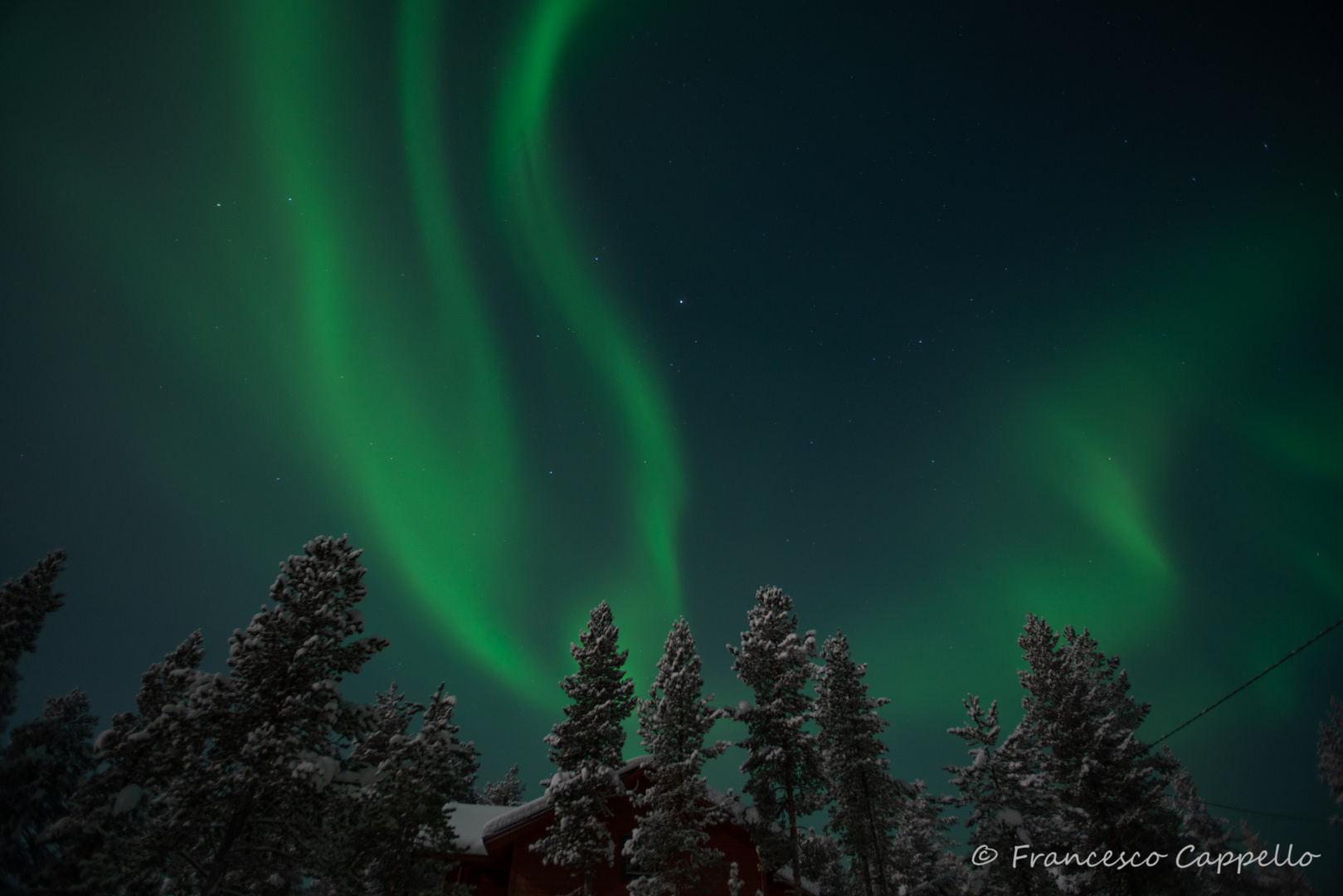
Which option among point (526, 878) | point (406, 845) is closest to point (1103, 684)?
point (526, 878)

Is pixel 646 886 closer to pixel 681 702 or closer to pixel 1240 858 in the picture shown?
pixel 681 702

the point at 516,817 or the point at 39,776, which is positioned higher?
the point at 39,776

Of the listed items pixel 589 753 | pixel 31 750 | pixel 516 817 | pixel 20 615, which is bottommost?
pixel 516 817

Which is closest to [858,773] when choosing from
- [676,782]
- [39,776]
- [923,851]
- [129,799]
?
[676,782]

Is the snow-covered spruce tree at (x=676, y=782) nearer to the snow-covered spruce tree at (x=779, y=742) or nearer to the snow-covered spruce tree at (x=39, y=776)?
the snow-covered spruce tree at (x=779, y=742)

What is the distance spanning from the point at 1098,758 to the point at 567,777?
78.7 feet

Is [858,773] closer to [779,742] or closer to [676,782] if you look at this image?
[779,742]

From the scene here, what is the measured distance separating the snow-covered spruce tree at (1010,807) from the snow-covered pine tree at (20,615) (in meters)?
39.2

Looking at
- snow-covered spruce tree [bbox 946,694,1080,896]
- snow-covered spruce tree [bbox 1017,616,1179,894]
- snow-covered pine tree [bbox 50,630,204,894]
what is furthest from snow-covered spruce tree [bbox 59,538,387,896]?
snow-covered spruce tree [bbox 1017,616,1179,894]

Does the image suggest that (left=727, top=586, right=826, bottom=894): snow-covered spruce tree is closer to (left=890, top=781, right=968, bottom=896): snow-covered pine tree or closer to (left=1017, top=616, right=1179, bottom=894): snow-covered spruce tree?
(left=890, top=781, right=968, bottom=896): snow-covered pine tree

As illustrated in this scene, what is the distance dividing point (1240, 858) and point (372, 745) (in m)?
39.7

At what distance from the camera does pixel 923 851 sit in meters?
39.6

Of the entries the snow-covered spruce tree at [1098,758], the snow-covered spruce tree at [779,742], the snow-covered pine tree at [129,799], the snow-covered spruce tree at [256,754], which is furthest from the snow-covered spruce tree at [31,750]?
the snow-covered spruce tree at [1098,758]

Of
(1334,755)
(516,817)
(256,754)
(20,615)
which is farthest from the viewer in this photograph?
(1334,755)
